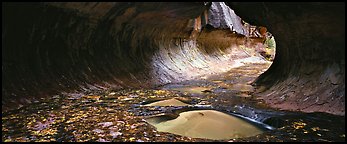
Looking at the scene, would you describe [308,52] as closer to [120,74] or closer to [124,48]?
[120,74]

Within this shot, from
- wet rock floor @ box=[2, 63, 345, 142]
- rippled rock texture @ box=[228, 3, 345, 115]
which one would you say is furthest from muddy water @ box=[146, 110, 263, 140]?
rippled rock texture @ box=[228, 3, 345, 115]

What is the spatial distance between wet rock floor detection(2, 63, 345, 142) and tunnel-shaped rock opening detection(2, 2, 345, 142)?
0.4 inches

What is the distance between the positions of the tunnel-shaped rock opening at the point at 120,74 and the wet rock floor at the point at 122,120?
0.01m

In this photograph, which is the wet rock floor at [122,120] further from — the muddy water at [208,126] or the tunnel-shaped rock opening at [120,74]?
the muddy water at [208,126]

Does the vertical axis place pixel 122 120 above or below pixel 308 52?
below

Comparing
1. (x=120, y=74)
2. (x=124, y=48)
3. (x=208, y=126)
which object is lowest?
(x=208, y=126)

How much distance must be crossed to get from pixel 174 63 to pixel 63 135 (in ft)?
21.1

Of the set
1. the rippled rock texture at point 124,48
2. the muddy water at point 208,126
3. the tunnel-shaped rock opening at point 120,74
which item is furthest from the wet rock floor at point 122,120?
the rippled rock texture at point 124,48

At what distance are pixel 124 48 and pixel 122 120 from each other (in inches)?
151

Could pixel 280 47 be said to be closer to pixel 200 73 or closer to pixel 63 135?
pixel 200 73

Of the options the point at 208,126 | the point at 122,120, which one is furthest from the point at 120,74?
the point at 208,126

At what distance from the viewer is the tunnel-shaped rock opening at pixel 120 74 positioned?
107 inches

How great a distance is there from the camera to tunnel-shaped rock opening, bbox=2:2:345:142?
273 centimetres

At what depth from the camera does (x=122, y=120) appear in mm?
2996
